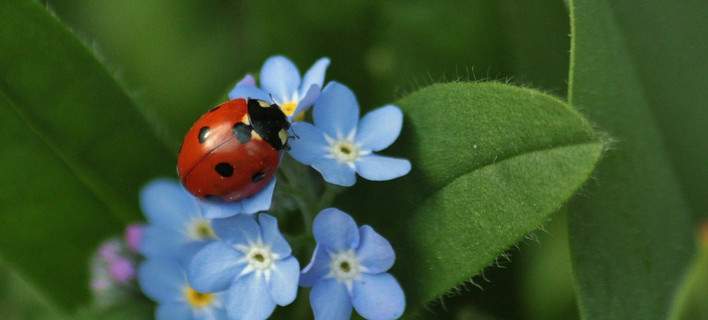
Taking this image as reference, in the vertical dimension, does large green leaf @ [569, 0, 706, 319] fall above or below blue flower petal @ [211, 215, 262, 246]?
below

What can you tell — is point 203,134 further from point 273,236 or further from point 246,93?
point 273,236

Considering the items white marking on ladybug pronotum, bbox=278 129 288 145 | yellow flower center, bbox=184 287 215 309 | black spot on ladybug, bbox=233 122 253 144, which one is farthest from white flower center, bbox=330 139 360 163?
yellow flower center, bbox=184 287 215 309

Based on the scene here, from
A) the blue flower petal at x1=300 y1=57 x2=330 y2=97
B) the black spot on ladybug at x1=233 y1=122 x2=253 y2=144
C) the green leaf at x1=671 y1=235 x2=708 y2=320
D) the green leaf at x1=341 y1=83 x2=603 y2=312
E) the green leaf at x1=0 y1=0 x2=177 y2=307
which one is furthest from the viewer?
the green leaf at x1=0 y1=0 x2=177 y2=307

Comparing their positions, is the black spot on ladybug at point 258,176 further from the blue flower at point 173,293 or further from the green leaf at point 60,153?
the green leaf at point 60,153

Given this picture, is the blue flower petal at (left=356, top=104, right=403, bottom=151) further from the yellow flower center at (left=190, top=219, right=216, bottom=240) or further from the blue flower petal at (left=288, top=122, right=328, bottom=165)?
the yellow flower center at (left=190, top=219, right=216, bottom=240)

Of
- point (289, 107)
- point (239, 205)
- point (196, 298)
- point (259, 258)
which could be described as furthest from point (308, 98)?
point (196, 298)

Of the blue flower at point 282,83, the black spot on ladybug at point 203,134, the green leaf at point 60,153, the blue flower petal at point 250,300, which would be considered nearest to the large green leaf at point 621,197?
the blue flower at point 282,83

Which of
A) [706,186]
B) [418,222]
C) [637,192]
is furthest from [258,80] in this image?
[706,186]
